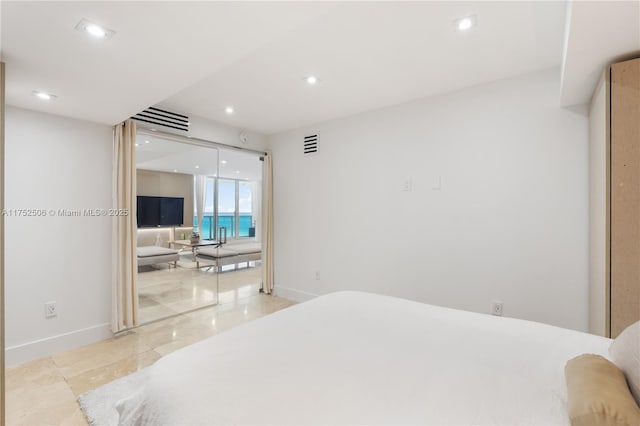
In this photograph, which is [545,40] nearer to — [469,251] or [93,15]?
[469,251]

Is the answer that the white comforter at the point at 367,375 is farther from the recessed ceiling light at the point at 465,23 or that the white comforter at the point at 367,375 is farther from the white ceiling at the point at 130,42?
the recessed ceiling light at the point at 465,23

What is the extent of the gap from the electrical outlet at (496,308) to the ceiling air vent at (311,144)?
281cm

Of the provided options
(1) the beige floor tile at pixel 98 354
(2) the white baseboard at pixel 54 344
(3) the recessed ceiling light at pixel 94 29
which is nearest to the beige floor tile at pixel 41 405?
(1) the beige floor tile at pixel 98 354

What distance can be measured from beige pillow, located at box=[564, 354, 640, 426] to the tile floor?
8.35ft

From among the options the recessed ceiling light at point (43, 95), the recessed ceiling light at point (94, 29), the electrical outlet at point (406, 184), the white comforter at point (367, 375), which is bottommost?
the white comforter at point (367, 375)

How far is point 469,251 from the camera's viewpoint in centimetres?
295

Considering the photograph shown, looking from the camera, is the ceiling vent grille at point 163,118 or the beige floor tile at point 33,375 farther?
the ceiling vent grille at point 163,118

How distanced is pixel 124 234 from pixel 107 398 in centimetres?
171

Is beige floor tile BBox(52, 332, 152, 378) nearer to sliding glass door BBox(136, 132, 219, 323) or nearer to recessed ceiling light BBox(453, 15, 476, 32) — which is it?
sliding glass door BBox(136, 132, 219, 323)

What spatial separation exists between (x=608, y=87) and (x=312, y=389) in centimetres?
234

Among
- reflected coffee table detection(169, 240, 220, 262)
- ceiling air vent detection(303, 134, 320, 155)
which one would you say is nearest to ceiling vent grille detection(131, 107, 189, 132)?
reflected coffee table detection(169, 240, 220, 262)

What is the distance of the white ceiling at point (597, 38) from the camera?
1.31 m

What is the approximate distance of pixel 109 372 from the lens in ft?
7.94

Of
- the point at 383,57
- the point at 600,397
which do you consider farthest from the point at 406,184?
the point at 600,397
